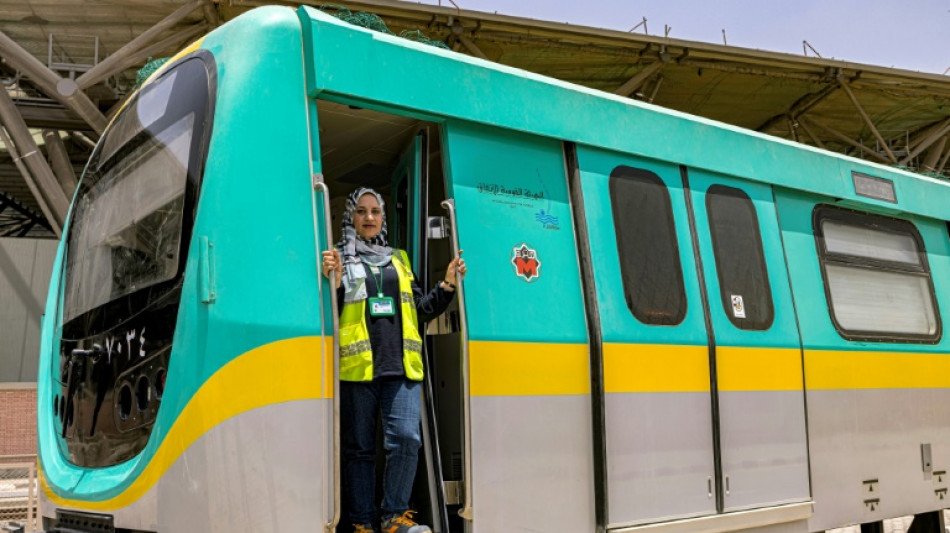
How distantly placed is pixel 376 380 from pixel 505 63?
18.4 m

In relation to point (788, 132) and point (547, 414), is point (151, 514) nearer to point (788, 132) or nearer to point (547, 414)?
Result: point (547, 414)

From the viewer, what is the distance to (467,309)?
4457 mm

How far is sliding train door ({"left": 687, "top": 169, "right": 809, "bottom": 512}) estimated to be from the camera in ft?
18.5

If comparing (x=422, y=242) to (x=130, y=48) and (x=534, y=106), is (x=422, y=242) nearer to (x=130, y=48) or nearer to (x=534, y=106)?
(x=534, y=106)

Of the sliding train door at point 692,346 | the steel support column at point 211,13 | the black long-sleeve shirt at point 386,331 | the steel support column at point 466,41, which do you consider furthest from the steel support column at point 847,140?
the black long-sleeve shirt at point 386,331

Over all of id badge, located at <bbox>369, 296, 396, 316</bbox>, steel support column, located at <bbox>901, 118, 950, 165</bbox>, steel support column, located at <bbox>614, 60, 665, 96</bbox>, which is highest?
steel support column, located at <bbox>614, 60, 665, 96</bbox>

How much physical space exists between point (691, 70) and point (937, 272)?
15775 millimetres

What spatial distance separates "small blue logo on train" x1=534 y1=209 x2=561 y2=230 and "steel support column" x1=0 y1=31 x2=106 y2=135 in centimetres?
1493

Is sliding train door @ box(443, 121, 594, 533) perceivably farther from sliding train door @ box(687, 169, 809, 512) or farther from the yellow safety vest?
sliding train door @ box(687, 169, 809, 512)

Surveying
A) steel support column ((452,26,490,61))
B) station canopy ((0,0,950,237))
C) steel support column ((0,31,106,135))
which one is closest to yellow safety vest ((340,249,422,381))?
station canopy ((0,0,950,237))

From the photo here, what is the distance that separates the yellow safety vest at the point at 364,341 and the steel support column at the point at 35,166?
617 inches

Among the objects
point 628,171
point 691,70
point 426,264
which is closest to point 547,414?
point 426,264

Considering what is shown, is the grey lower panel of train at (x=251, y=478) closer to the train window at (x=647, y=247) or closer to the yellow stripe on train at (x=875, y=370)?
the train window at (x=647, y=247)

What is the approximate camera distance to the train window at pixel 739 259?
5.87 metres
